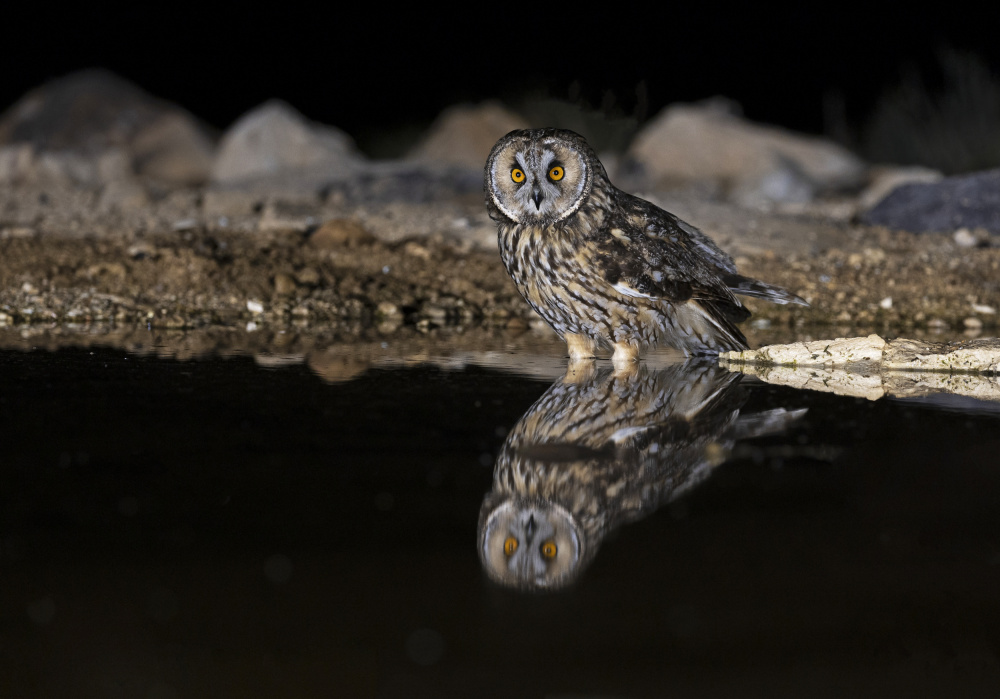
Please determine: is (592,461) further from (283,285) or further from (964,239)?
(964,239)

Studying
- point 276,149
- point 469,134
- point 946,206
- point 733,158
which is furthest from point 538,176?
point 469,134

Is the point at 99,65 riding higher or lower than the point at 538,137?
higher

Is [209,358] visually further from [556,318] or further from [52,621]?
[52,621]

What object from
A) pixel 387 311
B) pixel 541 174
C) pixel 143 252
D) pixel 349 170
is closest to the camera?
pixel 541 174

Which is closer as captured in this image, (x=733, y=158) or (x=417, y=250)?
(x=417, y=250)

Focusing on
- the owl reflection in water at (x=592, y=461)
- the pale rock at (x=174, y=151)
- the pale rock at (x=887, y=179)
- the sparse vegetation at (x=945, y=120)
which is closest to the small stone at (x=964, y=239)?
the pale rock at (x=887, y=179)

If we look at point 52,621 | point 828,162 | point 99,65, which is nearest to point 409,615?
point 52,621

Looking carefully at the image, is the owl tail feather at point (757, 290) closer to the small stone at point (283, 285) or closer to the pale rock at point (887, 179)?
the small stone at point (283, 285)
